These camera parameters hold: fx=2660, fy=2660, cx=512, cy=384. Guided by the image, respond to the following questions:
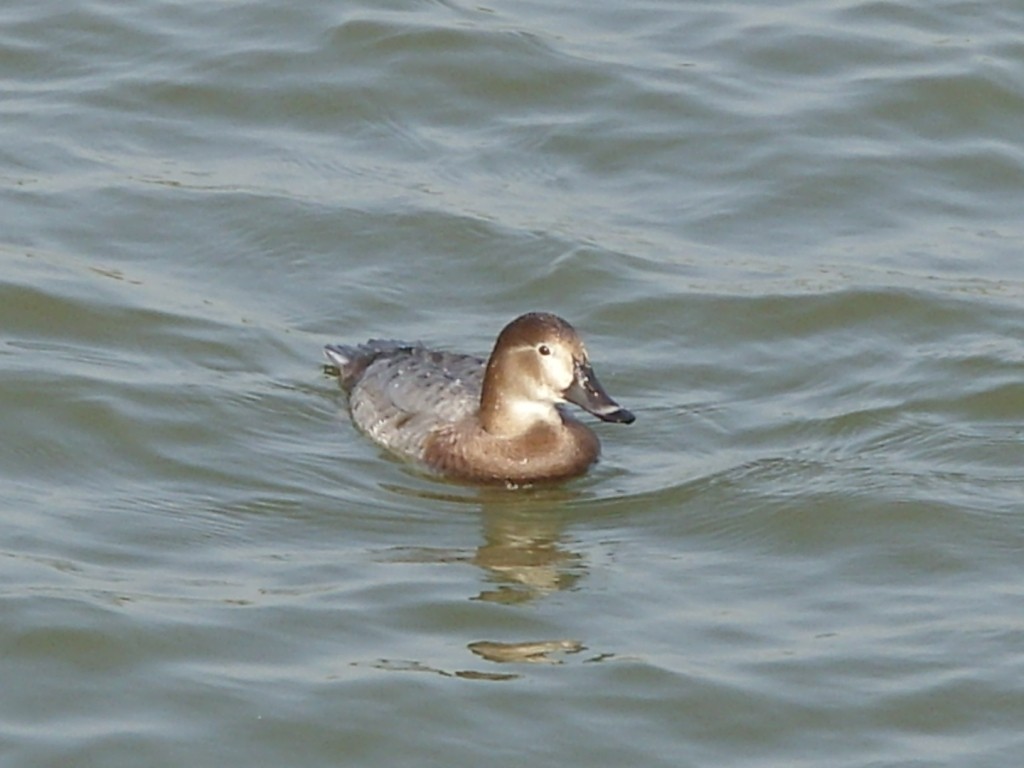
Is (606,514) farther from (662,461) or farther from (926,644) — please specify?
(926,644)

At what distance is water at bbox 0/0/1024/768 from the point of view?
8.18 metres

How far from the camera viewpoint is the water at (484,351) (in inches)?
322

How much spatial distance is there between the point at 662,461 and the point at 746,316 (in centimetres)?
157

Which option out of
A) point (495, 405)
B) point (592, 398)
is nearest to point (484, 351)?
point (495, 405)

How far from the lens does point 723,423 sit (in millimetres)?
10797

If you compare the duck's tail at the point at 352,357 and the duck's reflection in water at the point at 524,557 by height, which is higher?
the duck's tail at the point at 352,357

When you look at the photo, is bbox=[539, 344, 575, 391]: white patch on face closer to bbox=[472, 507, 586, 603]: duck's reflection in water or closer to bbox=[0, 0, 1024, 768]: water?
bbox=[0, 0, 1024, 768]: water

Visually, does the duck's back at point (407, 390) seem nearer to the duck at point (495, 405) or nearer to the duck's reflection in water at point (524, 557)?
the duck at point (495, 405)

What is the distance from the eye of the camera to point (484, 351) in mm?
11750

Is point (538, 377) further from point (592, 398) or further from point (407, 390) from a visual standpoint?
point (407, 390)

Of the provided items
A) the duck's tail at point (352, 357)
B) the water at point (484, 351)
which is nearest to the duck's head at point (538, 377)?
the water at point (484, 351)

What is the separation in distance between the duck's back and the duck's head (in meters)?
0.22

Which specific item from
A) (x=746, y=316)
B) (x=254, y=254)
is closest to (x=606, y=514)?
(x=746, y=316)

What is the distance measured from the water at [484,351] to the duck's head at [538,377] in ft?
1.23
